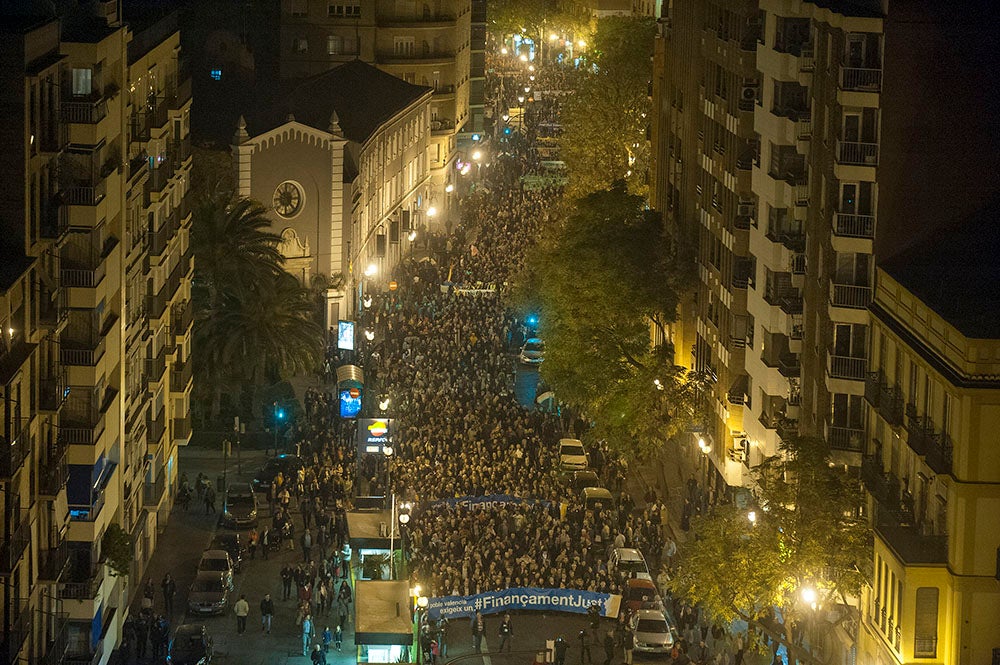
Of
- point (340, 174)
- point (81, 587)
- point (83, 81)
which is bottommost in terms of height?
point (81, 587)

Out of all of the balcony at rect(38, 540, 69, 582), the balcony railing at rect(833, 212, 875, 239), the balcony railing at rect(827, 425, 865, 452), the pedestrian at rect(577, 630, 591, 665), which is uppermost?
the balcony railing at rect(833, 212, 875, 239)

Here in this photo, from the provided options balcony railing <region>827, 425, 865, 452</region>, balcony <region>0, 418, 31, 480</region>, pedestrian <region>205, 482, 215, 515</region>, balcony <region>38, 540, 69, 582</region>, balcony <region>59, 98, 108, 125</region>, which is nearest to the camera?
balcony <region>0, 418, 31, 480</region>

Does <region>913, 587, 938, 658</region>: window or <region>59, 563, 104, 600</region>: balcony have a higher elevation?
<region>913, 587, 938, 658</region>: window

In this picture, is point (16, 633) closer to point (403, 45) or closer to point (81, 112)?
point (81, 112)

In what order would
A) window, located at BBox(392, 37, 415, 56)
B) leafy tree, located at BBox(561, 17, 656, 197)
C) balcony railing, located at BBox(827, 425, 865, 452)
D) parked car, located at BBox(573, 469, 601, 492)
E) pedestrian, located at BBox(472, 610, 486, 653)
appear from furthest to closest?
window, located at BBox(392, 37, 415, 56) < leafy tree, located at BBox(561, 17, 656, 197) < parked car, located at BBox(573, 469, 601, 492) < pedestrian, located at BBox(472, 610, 486, 653) < balcony railing, located at BBox(827, 425, 865, 452)

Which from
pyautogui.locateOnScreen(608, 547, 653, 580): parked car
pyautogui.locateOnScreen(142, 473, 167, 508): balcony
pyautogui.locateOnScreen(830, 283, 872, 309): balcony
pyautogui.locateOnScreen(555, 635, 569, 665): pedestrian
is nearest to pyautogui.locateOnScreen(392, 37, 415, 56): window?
pyautogui.locateOnScreen(142, 473, 167, 508): balcony

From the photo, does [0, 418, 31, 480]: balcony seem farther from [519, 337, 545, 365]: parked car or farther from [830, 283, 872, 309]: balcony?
[519, 337, 545, 365]: parked car

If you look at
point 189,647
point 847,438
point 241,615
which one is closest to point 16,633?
point 189,647
